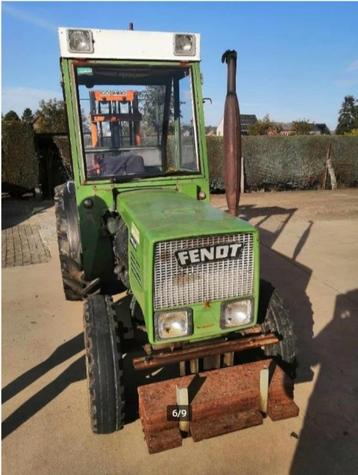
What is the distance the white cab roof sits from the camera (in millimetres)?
3262

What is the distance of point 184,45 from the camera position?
3.47 meters

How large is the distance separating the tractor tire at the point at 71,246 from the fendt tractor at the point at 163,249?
2cm

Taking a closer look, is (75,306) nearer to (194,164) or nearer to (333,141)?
(194,164)

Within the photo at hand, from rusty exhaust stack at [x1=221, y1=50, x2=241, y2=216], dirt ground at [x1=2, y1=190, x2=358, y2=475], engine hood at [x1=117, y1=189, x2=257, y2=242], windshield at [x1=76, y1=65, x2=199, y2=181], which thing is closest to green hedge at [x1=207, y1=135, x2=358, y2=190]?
dirt ground at [x1=2, y1=190, x2=358, y2=475]

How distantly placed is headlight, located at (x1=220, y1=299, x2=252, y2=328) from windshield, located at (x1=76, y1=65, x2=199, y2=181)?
1568mm

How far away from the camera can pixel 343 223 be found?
920 centimetres

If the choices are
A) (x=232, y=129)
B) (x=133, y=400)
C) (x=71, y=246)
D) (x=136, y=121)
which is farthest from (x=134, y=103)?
(x=133, y=400)

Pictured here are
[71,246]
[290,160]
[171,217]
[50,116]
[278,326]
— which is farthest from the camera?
[50,116]

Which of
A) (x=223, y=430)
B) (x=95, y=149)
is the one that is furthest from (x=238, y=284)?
(x=95, y=149)

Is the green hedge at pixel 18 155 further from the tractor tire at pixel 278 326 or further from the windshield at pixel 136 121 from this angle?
the tractor tire at pixel 278 326

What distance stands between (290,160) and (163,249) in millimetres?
13982

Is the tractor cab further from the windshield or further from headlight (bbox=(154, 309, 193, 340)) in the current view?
headlight (bbox=(154, 309, 193, 340))

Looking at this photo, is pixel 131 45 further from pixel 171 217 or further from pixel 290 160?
pixel 290 160

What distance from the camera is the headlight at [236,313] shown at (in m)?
2.52
